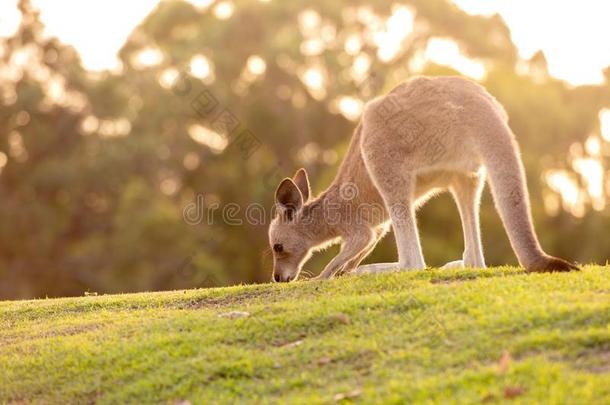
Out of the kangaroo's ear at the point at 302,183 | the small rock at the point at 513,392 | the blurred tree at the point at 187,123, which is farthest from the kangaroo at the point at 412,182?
the blurred tree at the point at 187,123

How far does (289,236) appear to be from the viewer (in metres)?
10.5

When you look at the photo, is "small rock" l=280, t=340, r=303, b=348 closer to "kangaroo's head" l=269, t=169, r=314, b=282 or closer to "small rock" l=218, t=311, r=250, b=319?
"small rock" l=218, t=311, r=250, b=319

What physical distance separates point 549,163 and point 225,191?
10607mm

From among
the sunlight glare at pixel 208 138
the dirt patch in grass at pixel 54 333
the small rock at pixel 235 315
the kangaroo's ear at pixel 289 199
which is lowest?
the dirt patch in grass at pixel 54 333

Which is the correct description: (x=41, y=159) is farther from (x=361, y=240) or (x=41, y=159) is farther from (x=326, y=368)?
(x=326, y=368)

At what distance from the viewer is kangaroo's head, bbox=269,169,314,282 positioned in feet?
34.4

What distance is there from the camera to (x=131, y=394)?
21.0ft

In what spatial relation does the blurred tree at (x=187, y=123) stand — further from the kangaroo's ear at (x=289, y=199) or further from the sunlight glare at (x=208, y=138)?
the kangaroo's ear at (x=289, y=199)

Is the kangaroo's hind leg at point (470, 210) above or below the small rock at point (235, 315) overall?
above

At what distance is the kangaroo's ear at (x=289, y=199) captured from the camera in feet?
34.0

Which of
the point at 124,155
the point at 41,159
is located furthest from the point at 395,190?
the point at 41,159

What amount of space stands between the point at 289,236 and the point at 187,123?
2424 centimetres

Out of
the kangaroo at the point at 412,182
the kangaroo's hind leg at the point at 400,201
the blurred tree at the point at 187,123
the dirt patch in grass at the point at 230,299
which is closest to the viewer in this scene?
the kangaroo at the point at 412,182

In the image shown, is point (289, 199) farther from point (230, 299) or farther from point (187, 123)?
point (187, 123)
